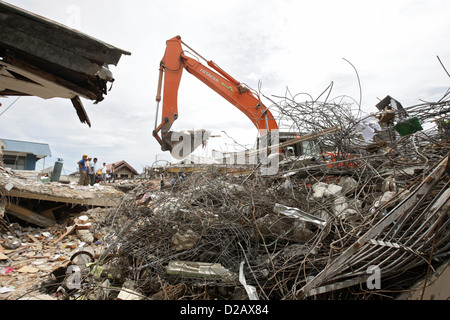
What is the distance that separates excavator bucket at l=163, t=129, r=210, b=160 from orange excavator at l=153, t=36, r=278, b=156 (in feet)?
1.59

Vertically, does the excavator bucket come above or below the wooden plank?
above

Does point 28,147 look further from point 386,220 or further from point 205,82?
point 386,220

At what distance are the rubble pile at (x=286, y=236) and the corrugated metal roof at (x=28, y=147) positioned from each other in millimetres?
26349

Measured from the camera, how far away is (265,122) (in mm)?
5855

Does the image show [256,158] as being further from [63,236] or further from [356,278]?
[63,236]

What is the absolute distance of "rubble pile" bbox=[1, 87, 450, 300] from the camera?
2.02m

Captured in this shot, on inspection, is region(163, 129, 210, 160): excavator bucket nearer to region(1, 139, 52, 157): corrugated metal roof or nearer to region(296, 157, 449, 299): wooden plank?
region(296, 157, 449, 299): wooden plank

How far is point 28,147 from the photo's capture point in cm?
2431

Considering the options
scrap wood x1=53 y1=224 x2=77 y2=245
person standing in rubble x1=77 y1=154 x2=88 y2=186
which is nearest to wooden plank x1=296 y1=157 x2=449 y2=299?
scrap wood x1=53 y1=224 x2=77 y2=245

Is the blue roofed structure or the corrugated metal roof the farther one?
the corrugated metal roof

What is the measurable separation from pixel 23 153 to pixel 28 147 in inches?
33.4

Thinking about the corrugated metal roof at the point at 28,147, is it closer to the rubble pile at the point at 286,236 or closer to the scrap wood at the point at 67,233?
the scrap wood at the point at 67,233

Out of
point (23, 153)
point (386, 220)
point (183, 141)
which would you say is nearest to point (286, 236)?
point (386, 220)

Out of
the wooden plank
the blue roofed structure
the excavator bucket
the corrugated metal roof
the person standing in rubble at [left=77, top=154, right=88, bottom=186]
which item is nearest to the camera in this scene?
the wooden plank
